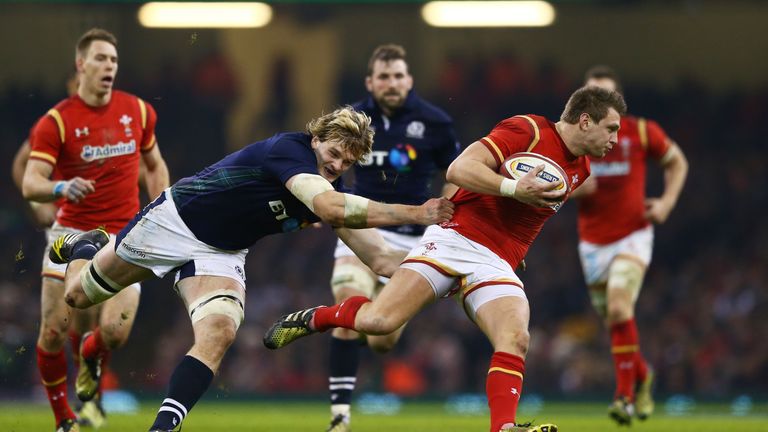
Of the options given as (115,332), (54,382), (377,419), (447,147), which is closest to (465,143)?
(377,419)

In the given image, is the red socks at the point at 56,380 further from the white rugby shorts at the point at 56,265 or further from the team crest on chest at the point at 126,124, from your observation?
the team crest on chest at the point at 126,124

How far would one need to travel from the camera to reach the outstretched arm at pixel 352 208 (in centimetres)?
682

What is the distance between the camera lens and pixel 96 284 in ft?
25.3

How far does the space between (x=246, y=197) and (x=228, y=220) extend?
0.68 ft

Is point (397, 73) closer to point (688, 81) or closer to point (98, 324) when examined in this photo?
point (98, 324)

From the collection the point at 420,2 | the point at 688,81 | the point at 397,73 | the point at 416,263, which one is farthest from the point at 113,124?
the point at 688,81

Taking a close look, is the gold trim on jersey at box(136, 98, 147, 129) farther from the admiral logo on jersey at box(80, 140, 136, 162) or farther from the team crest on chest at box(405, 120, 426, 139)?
the team crest on chest at box(405, 120, 426, 139)

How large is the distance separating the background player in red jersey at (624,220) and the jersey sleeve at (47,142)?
491 centimetres

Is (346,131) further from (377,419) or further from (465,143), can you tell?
(465,143)

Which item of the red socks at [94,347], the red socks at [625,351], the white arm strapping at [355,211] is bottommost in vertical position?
the red socks at [625,351]

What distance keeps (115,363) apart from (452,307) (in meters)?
5.36

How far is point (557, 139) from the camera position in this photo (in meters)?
7.45

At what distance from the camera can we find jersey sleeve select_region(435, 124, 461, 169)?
33.3ft

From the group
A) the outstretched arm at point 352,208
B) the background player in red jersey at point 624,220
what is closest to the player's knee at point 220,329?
the outstretched arm at point 352,208
